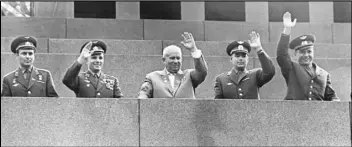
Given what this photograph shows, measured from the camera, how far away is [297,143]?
16.8 metres

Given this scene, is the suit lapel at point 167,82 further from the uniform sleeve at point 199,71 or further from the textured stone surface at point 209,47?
the textured stone surface at point 209,47

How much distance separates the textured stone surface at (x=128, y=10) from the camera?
22.8 m

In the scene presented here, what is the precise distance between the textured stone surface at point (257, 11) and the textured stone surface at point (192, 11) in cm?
96

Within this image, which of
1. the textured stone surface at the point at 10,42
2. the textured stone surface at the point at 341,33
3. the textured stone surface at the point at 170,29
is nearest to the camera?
the textured stone surface at the point at 10,42

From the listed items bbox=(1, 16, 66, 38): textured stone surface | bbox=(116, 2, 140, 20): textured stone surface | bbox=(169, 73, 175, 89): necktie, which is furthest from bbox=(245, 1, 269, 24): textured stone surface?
bbox=(169, 73, 175, 89): necktie

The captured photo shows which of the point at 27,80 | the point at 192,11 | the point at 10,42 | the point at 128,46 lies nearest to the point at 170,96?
the point at 27,80

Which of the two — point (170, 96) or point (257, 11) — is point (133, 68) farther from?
point (257, 11)

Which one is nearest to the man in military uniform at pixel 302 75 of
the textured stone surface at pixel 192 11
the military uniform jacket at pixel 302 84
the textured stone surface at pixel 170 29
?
the military uniform jacket at pixel 302 84

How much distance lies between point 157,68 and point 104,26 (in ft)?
8.33

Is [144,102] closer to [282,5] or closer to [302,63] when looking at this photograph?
[302,63]

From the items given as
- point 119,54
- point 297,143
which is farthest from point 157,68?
point 297,143

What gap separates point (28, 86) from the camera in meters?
17.1

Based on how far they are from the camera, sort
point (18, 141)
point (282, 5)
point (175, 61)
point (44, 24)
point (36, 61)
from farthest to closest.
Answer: point (282, 5) < point (44, 24) < point (36, 61) < point (175, 61) < point (18, 141)

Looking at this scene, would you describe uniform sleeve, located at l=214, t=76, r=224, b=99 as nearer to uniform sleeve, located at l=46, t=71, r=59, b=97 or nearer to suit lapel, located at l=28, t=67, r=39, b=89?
uniform sleeve, located at l=46, t=71, r=59, b=97
